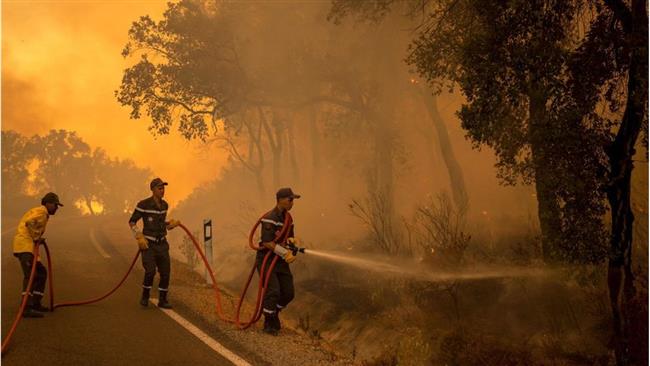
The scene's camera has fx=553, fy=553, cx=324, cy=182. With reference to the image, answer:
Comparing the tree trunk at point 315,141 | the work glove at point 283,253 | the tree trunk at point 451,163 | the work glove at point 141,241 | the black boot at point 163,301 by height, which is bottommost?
the black boot at point 163,301

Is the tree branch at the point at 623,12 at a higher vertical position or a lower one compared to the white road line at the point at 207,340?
higher

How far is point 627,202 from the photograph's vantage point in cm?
657

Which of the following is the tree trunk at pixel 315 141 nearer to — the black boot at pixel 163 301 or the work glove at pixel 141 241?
the black boot at pixel 163 301

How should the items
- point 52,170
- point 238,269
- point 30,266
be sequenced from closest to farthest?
point 30,266 → point 238,269 → point 52,170

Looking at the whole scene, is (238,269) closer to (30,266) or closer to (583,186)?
(30,266)

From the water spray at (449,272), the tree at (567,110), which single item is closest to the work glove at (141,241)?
the water spray at (449,272)

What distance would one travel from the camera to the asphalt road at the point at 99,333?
6047mm

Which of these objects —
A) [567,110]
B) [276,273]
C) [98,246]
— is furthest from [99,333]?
[98,246]

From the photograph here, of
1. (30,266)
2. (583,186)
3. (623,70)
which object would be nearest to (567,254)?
(583,186)

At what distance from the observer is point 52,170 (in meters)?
77.5

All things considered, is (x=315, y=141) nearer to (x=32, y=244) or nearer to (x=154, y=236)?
(x=154, y=236)

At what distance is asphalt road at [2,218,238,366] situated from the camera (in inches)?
238

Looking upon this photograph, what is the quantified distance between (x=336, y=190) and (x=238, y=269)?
1876cm

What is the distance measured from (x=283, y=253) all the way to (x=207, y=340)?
1.42 metres
